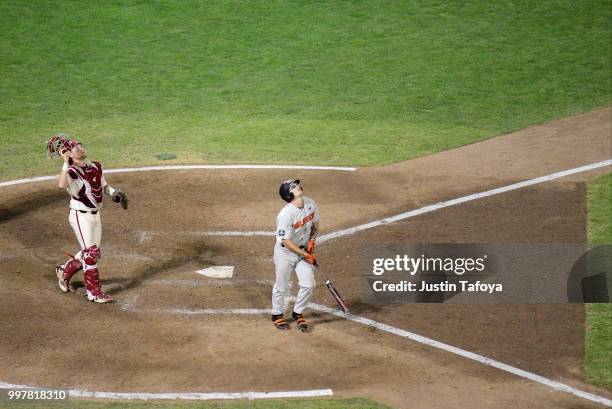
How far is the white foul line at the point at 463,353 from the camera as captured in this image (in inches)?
453

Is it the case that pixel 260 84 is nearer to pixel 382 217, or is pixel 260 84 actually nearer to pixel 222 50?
pixel 222 50

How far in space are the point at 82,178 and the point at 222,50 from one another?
10885 millimetres

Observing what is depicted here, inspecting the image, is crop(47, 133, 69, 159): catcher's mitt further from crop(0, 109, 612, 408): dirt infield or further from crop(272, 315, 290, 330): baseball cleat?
crop(272, 315, 290, 330): baseball cleat

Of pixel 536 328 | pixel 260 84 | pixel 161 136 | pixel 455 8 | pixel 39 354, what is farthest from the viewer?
pixel 455 8

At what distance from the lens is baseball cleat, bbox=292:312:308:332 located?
12.8 m

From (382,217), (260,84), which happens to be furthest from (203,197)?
(260,84)

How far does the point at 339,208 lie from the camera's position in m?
16.5

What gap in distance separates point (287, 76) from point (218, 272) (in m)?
9.08

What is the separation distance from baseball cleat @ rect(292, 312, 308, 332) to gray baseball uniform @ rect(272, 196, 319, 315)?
0.08m

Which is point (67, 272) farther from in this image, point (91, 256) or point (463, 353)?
point (463, 353)

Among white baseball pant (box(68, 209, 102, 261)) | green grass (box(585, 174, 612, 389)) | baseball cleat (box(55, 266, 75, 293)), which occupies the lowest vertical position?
green grass (box(585, 174, 612, 389))

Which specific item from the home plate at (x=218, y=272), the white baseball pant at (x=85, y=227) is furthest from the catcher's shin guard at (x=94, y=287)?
the home plate at (x=218, y=272)

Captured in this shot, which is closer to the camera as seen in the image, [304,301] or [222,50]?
[304,301]

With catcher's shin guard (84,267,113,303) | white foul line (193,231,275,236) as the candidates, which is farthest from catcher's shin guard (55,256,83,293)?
white foul line (193,231,275,236)
